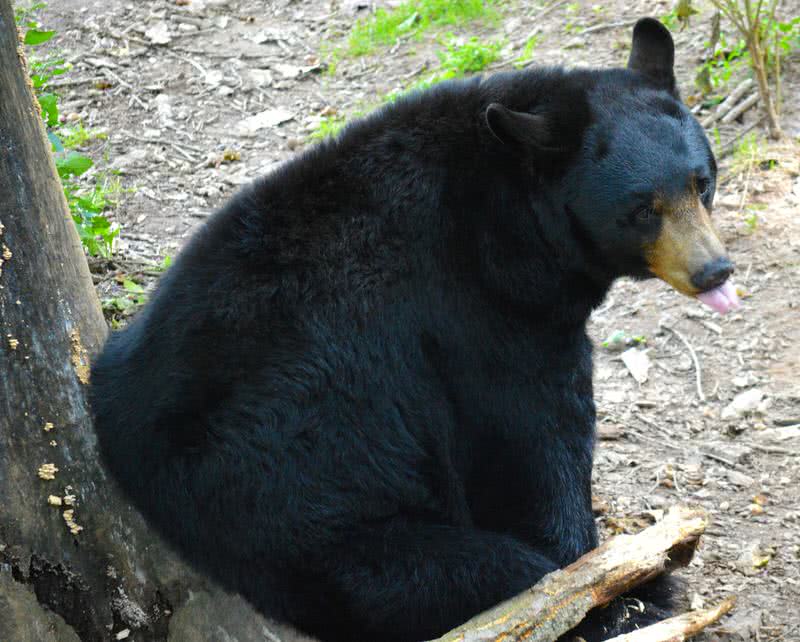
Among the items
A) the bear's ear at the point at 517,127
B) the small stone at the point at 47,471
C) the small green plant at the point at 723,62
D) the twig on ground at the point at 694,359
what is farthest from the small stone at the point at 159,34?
the small stone at the point at 47,471

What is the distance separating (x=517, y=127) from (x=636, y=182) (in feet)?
1.56

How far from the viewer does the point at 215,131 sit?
8781 mm

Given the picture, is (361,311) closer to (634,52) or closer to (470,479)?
(470,479)

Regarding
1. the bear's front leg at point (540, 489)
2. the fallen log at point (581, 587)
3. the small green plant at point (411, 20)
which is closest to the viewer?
the fallen log at point (581, 587)

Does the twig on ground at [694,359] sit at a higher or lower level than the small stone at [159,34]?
lower

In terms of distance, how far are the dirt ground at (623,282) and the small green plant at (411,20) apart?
17cm

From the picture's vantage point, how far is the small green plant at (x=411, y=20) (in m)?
9.79

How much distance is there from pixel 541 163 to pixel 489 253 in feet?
1.25

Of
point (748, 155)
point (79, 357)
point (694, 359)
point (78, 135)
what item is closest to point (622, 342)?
point (694, 359)

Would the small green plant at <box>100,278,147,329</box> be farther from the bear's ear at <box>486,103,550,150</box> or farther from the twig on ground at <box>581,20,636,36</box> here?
the twig on ground at <box>581,20,636,36</box>

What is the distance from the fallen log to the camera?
11.6ft

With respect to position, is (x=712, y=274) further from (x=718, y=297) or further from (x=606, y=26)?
(x=606, y=26)

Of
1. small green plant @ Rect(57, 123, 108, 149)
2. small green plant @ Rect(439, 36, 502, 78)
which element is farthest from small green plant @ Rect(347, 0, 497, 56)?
small green plant @ Rect(57, 123, 108, 149)

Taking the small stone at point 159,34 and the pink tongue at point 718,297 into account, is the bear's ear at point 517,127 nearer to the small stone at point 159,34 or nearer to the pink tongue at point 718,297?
the pink tongue at point 718,297
